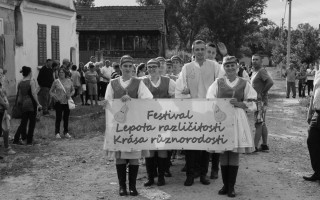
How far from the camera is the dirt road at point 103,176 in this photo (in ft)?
21.5

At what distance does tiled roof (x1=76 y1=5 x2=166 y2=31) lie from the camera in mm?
35188

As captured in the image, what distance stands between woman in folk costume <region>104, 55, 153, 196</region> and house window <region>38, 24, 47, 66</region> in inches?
533

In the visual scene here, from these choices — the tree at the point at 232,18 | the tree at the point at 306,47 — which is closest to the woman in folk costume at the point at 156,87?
the tree at the point at 232,18

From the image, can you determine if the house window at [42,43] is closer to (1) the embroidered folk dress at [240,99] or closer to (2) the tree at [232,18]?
(1) the embroidered folk dress at [240,99]

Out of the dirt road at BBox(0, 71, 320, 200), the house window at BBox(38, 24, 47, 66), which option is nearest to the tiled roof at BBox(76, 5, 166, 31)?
the house window at BBox(38, 24, 47, 66)

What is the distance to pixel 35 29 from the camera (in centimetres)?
1894

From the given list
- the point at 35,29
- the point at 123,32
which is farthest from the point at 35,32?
the point at 123,32

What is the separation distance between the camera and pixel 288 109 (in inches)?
711

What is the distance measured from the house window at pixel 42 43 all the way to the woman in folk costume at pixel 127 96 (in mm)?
13531

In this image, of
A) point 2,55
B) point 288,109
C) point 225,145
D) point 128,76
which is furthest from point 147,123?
point 288,109

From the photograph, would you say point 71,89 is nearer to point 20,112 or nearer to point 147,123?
point 20,112

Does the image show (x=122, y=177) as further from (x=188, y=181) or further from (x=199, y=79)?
(x=199, y=79)

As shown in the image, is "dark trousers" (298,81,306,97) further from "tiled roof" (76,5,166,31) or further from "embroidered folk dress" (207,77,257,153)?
"embroidered folk dress" (207,77,257,153)

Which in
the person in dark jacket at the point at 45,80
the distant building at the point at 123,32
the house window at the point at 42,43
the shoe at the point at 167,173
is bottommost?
the shoe at the point at 167,173
